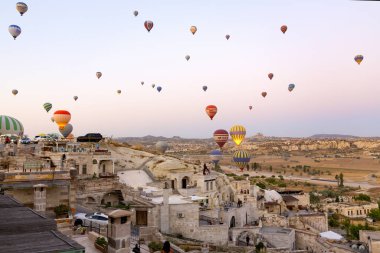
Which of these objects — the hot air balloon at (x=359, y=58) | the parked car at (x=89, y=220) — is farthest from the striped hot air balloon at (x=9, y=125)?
the hot air balloon at (x=359, y=58)

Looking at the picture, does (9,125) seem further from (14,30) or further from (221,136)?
(221,136)

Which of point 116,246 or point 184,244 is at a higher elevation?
point 116,246

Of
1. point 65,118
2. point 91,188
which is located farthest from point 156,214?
point 65,118

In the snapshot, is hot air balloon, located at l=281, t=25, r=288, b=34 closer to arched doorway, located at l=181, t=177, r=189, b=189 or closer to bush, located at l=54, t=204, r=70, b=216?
arched doorway, located at l=181, t=177, r=189, b=189

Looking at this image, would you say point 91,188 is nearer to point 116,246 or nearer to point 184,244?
point 184,244

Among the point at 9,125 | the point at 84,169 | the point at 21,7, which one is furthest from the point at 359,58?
the point at 9,125

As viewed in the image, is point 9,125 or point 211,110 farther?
point 211,110

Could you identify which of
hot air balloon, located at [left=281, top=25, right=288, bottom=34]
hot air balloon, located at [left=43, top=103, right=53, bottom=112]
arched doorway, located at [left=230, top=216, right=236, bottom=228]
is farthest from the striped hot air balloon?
hot air balloon, located at [left=281, top=25, right=288, bottom=34]
